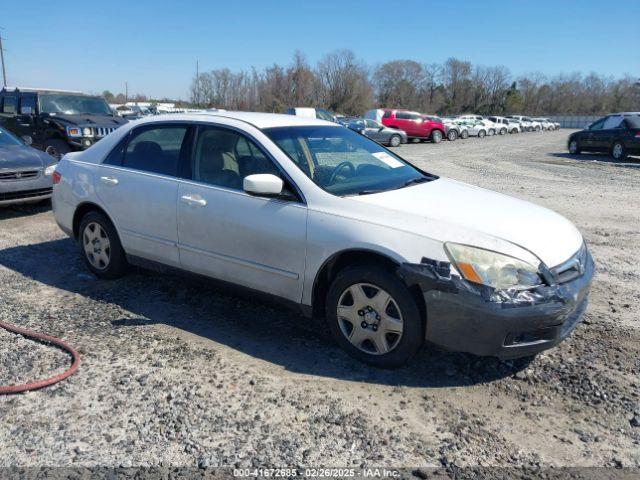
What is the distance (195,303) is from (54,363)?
1.33m

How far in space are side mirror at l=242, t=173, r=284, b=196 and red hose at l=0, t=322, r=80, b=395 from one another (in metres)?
1.65

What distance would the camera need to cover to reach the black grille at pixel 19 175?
784 cm

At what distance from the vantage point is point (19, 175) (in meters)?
8.00

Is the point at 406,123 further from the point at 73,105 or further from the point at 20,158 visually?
the point at 20,158

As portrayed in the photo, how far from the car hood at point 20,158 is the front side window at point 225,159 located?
5125 mm

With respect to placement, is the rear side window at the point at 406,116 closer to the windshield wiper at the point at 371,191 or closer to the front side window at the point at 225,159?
the front side window at the point at 225,159

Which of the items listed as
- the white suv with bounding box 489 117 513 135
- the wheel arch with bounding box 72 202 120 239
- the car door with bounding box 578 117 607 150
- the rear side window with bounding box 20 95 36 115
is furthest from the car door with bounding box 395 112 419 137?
the wheel arch with bounding box 72 202 120 239

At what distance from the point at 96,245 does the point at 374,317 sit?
306cm

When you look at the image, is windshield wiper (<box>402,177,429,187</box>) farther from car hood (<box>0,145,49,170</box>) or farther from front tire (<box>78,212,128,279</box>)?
car hood (<box>0,145,49,170</box>)

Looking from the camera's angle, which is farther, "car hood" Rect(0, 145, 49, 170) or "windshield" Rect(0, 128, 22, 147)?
"windshield" Rect(0, 128, 22, 147)

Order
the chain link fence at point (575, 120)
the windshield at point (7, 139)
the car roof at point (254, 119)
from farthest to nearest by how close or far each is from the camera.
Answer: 1. the chain link fence at point (575, 120)
2. the windshield at point (7, 139)
3. the car roof at point (254, 119)

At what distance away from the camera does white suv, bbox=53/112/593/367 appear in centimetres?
316

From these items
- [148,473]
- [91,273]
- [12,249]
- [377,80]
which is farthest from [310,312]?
[377,80]

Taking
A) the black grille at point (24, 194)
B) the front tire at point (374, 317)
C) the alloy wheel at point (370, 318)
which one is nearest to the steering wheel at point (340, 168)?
the front tire at point (374, 317)
